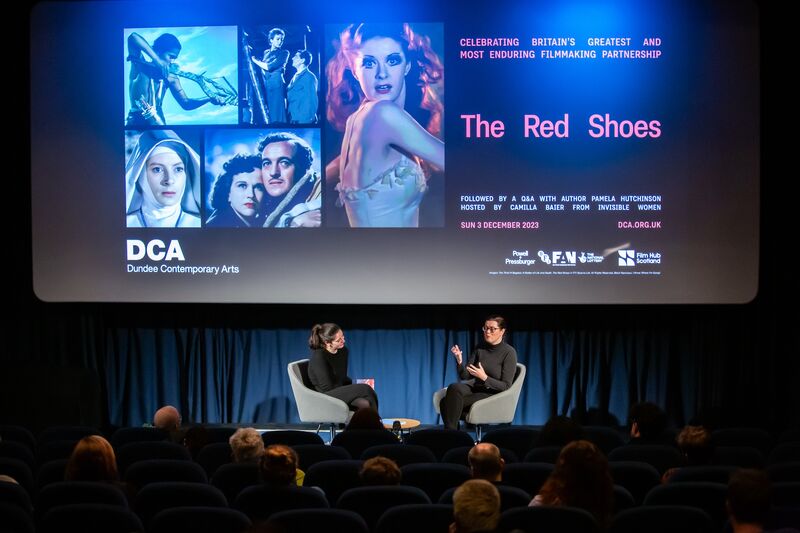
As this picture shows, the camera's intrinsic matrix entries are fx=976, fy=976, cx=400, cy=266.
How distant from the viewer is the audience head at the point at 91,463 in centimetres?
457

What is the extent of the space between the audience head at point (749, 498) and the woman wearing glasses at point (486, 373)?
4.95 meters

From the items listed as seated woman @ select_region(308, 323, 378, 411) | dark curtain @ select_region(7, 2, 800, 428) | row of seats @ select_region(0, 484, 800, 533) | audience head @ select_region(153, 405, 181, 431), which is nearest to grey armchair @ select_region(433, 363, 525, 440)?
seated woman @ select_region(308, 323, 378, 411)

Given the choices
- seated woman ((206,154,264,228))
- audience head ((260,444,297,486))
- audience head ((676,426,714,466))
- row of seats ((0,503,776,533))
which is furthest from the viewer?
seated woman ((206,154,264,228))

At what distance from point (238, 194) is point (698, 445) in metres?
5.02

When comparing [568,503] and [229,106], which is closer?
[568,503]

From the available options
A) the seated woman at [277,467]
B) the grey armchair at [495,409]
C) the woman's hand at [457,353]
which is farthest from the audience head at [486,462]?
the woman's hand at [457,353]

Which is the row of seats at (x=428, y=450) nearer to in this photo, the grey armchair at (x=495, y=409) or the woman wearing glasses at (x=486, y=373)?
the grey armchair at (x=495, y=409)

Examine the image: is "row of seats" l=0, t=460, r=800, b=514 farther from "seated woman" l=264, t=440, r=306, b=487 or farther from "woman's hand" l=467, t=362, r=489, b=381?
"woman's hand" l=467, t=362, r=489, b=381

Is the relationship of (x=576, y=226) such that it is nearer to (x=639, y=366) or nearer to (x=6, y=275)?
(x=639, y=366)

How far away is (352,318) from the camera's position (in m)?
9.62

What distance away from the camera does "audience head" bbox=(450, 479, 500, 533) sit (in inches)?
135

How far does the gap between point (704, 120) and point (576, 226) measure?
142 centimetres

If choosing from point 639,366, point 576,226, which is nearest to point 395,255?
point 576,226

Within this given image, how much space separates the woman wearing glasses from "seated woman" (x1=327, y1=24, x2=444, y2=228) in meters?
1.22
